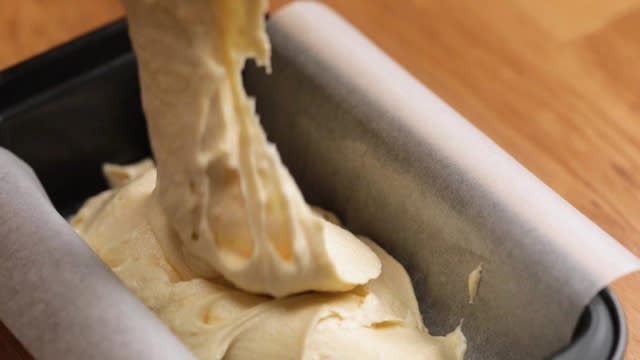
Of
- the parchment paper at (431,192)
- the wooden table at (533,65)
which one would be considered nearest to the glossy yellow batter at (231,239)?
the parchment paper at (431,192)

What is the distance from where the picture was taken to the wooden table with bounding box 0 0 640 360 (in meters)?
0.93

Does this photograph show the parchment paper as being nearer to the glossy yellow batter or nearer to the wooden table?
the glossy yellow batter

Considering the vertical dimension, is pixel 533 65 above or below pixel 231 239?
above

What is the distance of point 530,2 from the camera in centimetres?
106

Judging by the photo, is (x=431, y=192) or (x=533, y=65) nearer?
(x=431, y=192)

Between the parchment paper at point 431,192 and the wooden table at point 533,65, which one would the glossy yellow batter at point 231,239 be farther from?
the wooden table at point 533,65

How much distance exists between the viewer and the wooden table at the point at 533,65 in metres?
0.93

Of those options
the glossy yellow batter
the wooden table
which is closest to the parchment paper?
the glossy yellow batter

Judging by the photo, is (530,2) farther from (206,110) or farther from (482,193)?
(206,110)

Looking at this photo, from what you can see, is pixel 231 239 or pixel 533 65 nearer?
pixel 231 239

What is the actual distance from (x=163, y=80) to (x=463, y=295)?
26cm

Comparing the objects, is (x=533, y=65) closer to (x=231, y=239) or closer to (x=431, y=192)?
(x=431, y=192)

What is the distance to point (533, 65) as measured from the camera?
3.31 feet

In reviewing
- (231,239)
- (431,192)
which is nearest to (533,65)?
(431,192)
